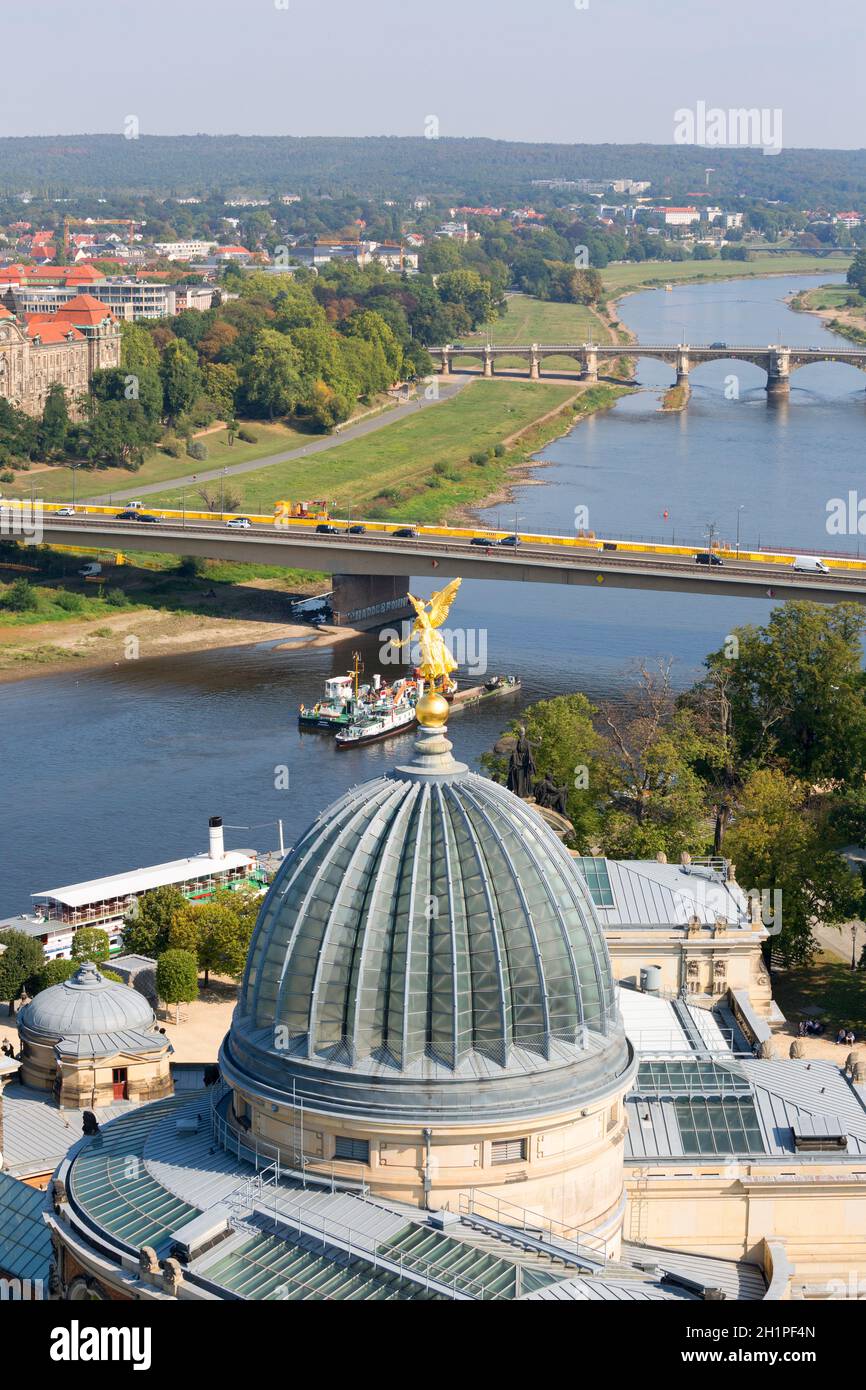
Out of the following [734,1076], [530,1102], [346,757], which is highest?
[530,1102]

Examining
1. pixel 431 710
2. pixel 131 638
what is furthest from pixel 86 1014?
pixel 131 638

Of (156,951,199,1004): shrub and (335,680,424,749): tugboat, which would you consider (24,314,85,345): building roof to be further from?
(156,951,199,1004): shrub

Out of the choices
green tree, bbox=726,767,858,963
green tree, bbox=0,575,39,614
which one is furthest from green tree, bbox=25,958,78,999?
green tree, bbox=0,575,39,614

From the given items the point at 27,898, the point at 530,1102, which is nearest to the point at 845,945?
the point at 27,898

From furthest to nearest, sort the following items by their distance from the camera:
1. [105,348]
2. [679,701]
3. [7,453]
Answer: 1. [105,348]
2. [7,453]
3. [679,701]

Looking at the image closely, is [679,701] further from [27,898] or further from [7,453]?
[7,453]
